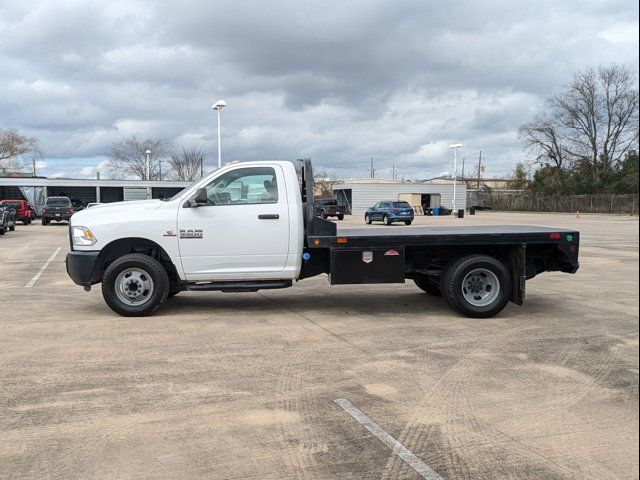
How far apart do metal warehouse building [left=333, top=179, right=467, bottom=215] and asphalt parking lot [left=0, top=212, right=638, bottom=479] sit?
56.3m

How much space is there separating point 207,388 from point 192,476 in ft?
5.16

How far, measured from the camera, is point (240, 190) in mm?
7945

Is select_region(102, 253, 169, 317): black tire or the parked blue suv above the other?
the parked blue suv

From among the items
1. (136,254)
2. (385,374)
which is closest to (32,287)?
(136,254)

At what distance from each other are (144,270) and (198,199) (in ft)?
4.06

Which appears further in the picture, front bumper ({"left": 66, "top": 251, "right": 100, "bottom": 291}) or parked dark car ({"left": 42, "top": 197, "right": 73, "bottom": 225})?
parked dark car ({"left": 42, "top": 197, "right": 73, "bottom": 225})

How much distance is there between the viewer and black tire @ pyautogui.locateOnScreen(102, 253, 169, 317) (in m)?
7.74

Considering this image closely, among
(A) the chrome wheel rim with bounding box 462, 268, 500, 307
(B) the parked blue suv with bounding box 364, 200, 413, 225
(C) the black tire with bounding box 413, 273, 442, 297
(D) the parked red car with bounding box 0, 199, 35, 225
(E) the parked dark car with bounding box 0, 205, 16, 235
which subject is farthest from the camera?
(B) the parked blue suv with bounding box 364, 200, 413, 225

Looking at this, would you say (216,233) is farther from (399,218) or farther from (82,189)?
(82,189)

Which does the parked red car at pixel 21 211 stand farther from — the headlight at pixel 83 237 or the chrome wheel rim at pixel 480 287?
the chrome wheel rim at pixel 480 287

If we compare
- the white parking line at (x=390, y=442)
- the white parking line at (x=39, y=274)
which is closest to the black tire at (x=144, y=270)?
the white parking line at (x=390, y=442)

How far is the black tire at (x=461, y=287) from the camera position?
25.8 feet

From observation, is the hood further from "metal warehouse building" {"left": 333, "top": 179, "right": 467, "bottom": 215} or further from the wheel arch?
"metal warehouse building" {"left": 333, "top": 179, "right": 467, "bottom": 215}

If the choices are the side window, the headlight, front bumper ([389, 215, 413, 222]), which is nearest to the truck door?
the side window
